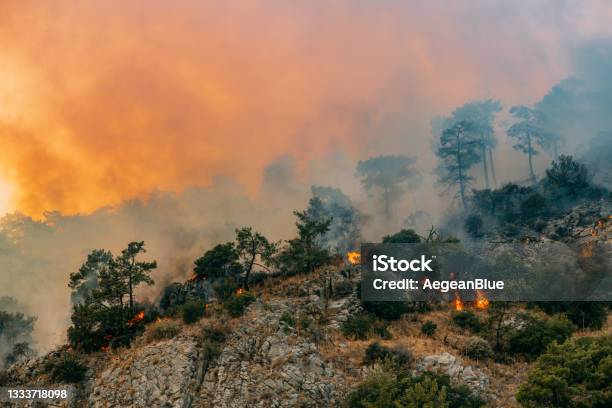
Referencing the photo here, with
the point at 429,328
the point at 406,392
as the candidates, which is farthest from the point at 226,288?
the point at 406,392

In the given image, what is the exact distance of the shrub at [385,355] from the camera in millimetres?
44281

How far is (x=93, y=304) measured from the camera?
57.5m

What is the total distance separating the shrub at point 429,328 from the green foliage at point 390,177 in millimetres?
55031

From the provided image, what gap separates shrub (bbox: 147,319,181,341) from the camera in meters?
50.0

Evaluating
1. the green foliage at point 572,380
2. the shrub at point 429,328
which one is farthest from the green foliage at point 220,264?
the green foliage at point 572,380

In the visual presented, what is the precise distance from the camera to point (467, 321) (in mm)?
53594

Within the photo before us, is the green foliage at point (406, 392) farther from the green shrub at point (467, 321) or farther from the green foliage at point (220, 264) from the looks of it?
the green foliage at point (220, 264)

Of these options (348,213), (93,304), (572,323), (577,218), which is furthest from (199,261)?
(577,218)

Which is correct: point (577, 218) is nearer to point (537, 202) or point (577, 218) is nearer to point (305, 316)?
point (537, 202)

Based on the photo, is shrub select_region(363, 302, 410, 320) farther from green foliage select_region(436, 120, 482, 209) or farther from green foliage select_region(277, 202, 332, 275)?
green foliage select_region(436, 120, 482, 209)

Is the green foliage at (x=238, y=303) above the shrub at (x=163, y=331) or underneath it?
above

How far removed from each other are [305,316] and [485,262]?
27.8 m

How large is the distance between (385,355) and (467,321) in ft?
45.0

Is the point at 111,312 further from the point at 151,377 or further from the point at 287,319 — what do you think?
the point at 287,319
